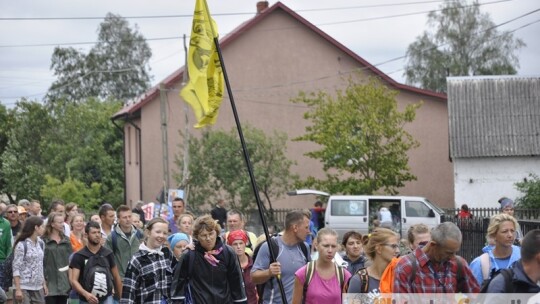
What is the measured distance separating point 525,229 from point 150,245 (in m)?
10.4

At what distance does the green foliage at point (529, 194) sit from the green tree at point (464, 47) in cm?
2845

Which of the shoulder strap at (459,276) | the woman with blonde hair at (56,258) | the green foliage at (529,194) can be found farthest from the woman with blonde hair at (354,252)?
the green foliage at (529,194)

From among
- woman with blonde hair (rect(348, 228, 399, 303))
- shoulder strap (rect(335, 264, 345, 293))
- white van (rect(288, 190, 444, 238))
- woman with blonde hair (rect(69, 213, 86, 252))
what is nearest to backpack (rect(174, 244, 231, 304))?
shoulder strap (rect(335, 264, 345, 293))

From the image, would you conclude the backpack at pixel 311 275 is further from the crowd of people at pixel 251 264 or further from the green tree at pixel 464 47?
the green tree at pixel 464 47

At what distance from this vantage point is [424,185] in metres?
45.0

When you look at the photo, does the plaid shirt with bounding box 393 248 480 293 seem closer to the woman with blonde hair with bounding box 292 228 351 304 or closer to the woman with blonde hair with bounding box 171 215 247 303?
the woman with blonde hair with bounding box 292 228 351 304

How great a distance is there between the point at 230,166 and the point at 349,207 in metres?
9.83

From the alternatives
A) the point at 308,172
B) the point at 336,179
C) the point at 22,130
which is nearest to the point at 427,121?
the point at 308,172

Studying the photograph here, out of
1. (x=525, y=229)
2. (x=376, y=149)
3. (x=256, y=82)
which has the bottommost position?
(x=525, y=229)

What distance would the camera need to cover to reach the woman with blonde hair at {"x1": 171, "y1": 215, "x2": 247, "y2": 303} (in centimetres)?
974

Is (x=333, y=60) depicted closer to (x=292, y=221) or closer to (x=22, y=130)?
(x=22, y=130)

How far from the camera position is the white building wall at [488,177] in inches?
1507

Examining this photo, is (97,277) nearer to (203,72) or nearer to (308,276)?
(203,72)

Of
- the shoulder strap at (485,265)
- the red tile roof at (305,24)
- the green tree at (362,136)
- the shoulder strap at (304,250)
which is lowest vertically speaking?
the shoulder strap at (485,265)
